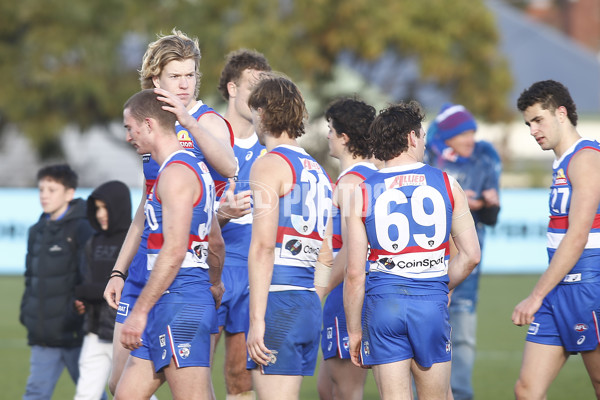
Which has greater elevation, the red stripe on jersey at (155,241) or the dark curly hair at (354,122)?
the dark curly hair at (354,122)

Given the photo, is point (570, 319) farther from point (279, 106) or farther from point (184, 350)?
point (184, 350)

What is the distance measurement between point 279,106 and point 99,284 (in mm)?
2384

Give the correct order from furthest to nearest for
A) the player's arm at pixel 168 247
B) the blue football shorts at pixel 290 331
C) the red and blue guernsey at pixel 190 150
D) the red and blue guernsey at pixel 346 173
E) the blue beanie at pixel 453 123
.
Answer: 1. the blue beanie at pixel 453 123
2. the red and blue guernsey at pixel 346 173
3. the red and blue guernsey at pixel 190 150
4. the blue football shorts at pixel 290 331
5. the player's arm at pixel 168 247

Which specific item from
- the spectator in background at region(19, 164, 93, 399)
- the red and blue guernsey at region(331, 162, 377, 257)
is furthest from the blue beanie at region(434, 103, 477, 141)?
the spectator in background at region(19, 164, 93, 399)

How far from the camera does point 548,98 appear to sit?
5.90 m

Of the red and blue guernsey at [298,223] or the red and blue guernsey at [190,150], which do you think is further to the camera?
the red and blue guernsey at [190,150]

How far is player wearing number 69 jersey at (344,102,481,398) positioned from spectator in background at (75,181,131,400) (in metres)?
2.36

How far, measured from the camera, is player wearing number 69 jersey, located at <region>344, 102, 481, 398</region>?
492 cm

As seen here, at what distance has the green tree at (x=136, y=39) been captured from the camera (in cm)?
2838

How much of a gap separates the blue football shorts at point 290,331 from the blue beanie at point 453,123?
11.5 feet

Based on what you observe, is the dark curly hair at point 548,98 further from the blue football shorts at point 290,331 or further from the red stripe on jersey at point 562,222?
the blue football shorts at point 290,331

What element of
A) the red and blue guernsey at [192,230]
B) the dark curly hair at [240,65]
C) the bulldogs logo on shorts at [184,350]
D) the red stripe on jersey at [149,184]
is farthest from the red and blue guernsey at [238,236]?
the bulldogs logo on shorts at [184,350]

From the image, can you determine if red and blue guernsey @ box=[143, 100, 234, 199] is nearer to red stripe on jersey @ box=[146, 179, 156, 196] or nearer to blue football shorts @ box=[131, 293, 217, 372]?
red stripe on jersey @ box=[146, 179, 156, 196]

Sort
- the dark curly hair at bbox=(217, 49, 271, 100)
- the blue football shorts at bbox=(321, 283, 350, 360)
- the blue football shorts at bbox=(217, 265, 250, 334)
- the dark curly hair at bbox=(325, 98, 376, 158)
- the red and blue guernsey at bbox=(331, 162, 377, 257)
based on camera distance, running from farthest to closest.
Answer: the dark curly hair at bbox=(217, 49, 271, 100) < the blue football shorts at bbox=(217, 265, 250, 334) < the dark curly hair at bbox=(325, 98, 376, 158) < the blue football shorts at bbox=(321, 283, 350, 360) < the red and blue guernsey at bbox=(331, 162, 377, 257)
